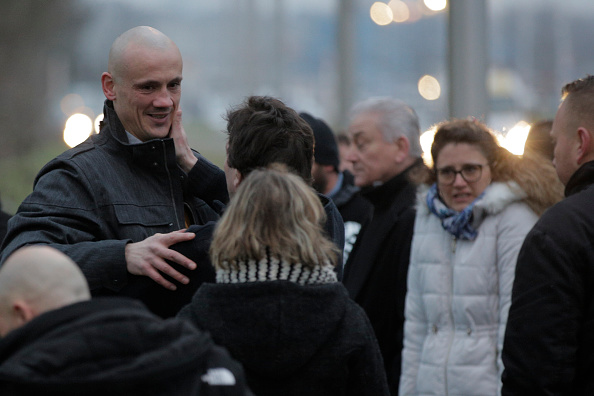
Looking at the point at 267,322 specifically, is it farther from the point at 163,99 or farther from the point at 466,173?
the point at 466,173

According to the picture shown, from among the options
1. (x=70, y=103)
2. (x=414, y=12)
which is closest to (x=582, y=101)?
(x=70, y=103)

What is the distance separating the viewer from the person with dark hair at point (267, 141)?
3061mm

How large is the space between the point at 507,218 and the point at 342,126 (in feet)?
22.7

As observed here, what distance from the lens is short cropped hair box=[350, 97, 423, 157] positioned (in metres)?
5.73

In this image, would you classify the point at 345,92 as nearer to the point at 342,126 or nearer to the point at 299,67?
the point at 342,126

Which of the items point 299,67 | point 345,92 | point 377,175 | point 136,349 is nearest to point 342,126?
point 345,92

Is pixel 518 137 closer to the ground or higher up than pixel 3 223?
higher up

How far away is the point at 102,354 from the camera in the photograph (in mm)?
1864

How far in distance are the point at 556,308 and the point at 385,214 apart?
2322mm

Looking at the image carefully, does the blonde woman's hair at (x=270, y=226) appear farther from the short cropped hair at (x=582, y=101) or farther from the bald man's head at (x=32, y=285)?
the short cropped hair at (x=582, y=101)

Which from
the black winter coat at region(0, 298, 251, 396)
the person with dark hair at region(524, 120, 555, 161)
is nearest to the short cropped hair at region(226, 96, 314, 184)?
A: the black winter coat at region(0, 298, 251, 396)

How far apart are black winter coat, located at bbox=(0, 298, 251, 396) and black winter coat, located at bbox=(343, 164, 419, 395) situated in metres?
3.20

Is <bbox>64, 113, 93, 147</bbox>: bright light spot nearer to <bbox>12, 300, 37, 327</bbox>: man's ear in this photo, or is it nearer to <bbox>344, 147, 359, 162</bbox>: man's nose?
<bbox>344, 147, 359, 162</bbox>: man's nose

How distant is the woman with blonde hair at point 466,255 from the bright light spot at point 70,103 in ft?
43.8
